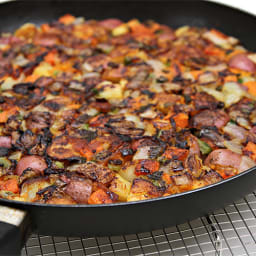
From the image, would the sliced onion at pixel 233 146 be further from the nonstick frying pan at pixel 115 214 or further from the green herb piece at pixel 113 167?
the green herb piece at pixel 113 167

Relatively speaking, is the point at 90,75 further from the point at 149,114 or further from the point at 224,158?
the point at 224,158

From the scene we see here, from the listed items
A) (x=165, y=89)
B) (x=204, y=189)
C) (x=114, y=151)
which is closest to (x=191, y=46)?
(x=165, y=89)

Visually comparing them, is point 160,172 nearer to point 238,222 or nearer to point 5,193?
point 238,222

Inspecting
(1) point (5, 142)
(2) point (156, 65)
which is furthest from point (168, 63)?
(1) point (5, 142)

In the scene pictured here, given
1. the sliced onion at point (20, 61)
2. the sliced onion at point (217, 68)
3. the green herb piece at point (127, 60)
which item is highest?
the sliced onion at point (217, 68)

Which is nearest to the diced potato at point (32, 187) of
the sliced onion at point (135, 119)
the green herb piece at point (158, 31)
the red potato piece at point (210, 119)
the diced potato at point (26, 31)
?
the sliced onion at point (135, 119)

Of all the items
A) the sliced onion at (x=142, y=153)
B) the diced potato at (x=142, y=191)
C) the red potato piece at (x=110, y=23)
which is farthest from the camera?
the red potato piece at (x=110, y=23)

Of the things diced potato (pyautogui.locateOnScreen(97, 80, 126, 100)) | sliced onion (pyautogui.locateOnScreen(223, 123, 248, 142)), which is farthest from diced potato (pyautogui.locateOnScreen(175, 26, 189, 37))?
sliced onion (pyautogui.locateOnScreen(223, 123, 248, 142))
